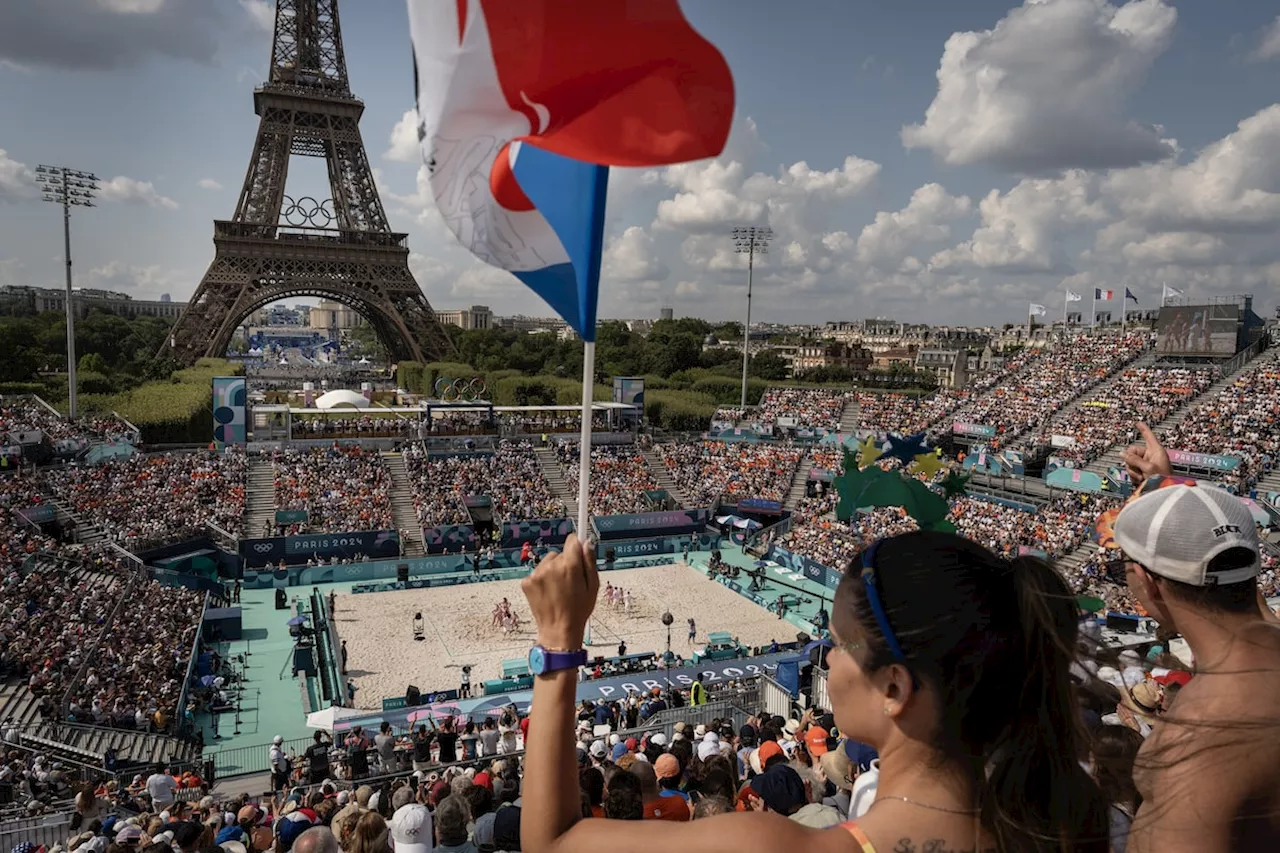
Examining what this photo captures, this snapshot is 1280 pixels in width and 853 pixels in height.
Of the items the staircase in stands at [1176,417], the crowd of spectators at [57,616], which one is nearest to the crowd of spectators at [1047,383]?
the staircase in stands at [1176,417]

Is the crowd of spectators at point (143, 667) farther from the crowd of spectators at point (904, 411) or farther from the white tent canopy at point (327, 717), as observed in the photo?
the crowd of spectators at point (904, 411)

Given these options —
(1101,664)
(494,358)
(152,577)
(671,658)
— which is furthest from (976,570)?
(494,358)

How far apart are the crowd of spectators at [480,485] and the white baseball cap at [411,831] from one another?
26.5 m

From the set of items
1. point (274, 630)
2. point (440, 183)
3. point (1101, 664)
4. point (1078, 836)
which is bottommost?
point (274, 630)

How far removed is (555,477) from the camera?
3588 centimetres

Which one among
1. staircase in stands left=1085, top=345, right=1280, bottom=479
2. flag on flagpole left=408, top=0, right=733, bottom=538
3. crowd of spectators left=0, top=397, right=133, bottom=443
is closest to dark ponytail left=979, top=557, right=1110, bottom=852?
flag on flagpole left=408, top=0, right=733, bottom=538

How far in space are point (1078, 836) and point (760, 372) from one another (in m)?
72.8

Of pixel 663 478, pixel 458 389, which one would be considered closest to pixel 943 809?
pixel 663 478

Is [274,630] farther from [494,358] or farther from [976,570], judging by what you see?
[494,358]

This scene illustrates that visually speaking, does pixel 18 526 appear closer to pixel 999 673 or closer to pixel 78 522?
pixel 78 522

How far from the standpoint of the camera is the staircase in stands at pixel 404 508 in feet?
96.8

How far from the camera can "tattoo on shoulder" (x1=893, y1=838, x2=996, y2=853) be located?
5.11ft

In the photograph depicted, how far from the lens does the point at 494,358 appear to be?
238 ft

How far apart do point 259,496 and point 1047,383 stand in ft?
116
